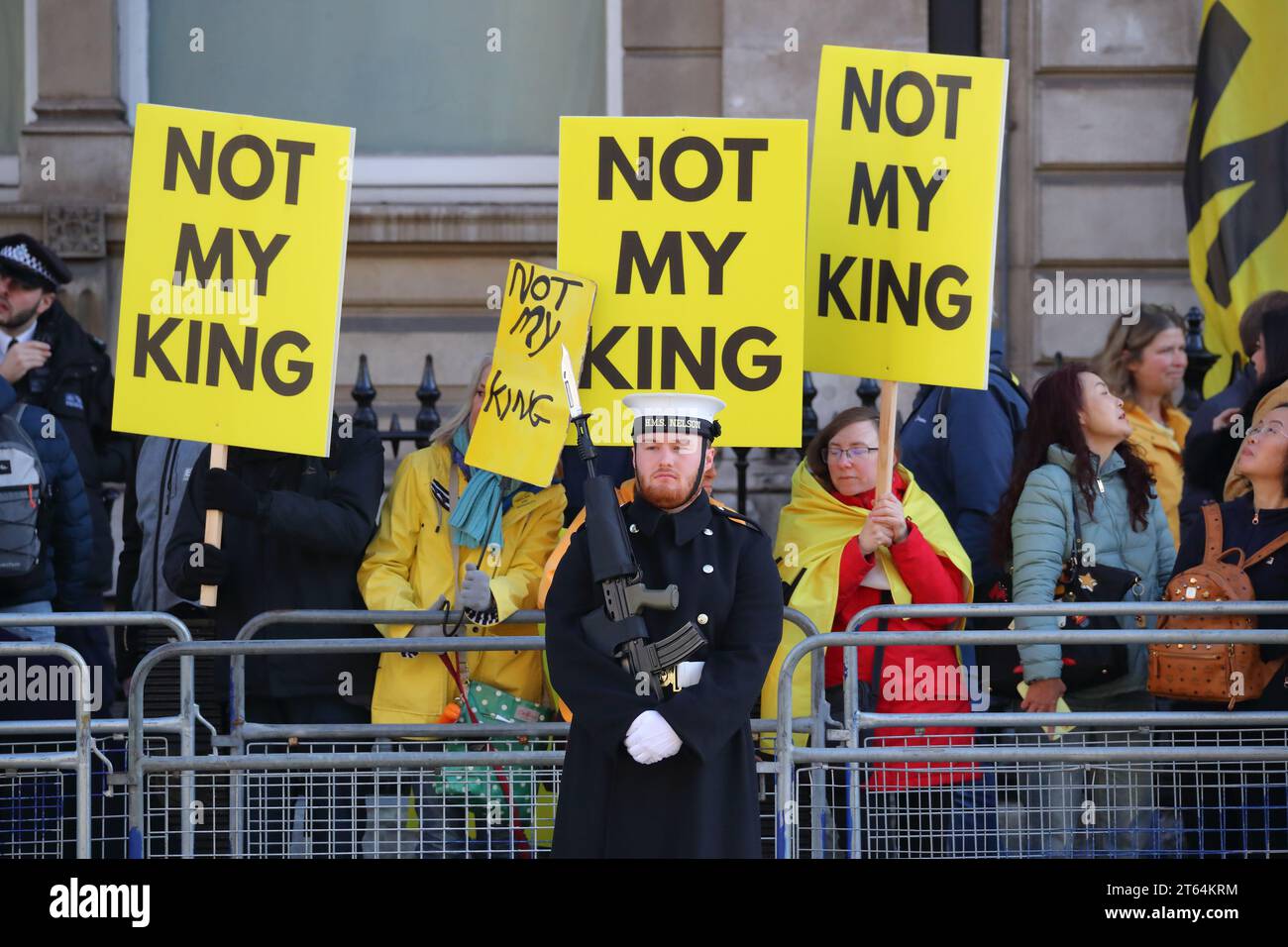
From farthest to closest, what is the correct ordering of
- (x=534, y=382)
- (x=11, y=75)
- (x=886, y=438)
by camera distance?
(x=11, y=75), (x=534, y=382), (x=886, y=438)

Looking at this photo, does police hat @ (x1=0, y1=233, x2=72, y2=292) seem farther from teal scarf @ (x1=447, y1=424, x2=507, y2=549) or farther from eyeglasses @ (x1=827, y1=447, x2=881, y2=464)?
eyeglasses @ (x1=827, y1=447, x2=881, y2=464)

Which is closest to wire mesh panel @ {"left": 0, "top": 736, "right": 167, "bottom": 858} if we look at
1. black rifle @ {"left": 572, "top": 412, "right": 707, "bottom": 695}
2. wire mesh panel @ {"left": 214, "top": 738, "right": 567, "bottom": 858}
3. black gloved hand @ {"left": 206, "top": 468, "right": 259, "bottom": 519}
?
wire mesh panel @ {"left": 214, "top": 738, "right": 567, "bottom": 858}

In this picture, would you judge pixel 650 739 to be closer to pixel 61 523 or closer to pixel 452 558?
pixel 452 558

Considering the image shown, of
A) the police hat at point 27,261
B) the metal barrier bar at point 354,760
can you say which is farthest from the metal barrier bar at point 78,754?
the police hat at point 27,261

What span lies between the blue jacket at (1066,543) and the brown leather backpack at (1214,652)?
0.37 meters

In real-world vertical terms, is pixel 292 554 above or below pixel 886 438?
below

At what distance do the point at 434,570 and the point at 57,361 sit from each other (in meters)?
2.11

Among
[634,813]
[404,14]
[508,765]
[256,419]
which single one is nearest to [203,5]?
[404,14]

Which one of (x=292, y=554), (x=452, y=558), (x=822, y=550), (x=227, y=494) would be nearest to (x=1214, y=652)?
(x=822, y=550)

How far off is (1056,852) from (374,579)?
2529mm

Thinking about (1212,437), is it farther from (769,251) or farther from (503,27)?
(503,27)

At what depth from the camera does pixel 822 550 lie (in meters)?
7.04

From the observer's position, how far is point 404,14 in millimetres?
11258
